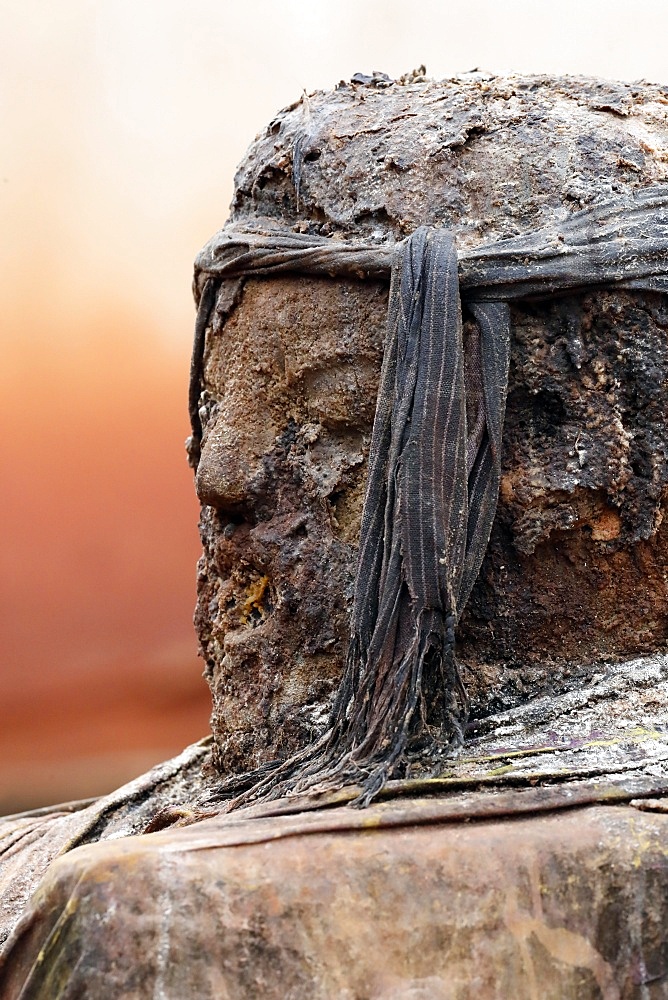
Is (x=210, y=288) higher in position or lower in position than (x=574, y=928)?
higher

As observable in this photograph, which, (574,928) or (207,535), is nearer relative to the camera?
(574,928)

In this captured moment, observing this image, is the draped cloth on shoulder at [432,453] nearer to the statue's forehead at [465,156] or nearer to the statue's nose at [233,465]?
the statue's forehead at [465,156]

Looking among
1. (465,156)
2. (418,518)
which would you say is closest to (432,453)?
(418,518)

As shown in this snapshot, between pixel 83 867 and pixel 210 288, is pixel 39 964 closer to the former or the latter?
pixel 83 867

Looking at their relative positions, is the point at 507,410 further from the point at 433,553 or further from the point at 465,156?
the point at 465,156

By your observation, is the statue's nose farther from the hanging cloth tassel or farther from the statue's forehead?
the statue's forehead

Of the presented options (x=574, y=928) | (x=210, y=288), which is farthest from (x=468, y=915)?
(x=210, y=288)

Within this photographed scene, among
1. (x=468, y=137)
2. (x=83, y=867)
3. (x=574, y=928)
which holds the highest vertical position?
(x=468, y=137)

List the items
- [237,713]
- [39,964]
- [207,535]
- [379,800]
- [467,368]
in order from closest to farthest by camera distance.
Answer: [39,964] → [379,800] → [467,368] → [237,713] → [207,535]

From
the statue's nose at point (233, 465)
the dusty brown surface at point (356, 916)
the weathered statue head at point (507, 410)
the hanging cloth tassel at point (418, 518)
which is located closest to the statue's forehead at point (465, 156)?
the weathered statue head at point (507, 410)

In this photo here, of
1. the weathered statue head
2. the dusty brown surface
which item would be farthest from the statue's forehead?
the dusty brown surface
